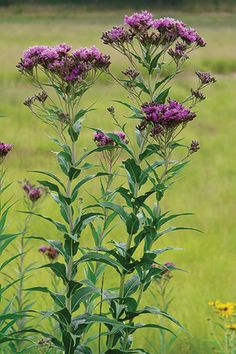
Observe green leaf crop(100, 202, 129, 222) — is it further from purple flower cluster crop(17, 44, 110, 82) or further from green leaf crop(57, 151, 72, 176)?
purple flower cluster crop(17, 44, 110, 82)

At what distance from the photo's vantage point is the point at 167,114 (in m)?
3.04

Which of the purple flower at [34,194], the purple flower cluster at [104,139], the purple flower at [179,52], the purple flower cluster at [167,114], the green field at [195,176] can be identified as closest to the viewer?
the purple flower cluster at [167,114]

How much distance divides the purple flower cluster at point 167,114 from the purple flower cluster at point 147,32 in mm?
280

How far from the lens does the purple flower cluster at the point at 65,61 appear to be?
10.1ft

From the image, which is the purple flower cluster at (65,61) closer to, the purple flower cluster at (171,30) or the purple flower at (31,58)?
the purple flower at (31,58)

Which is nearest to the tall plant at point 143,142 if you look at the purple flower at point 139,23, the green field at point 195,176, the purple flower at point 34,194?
the purple flower at point 139,23

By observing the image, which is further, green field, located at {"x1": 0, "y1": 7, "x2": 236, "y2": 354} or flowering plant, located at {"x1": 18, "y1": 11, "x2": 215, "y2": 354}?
green field, located at {"x1": 0, "y1": 7, "x2": 236, "y2": 354}

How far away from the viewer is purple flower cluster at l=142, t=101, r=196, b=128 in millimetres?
3043

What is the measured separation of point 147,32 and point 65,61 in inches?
13.7

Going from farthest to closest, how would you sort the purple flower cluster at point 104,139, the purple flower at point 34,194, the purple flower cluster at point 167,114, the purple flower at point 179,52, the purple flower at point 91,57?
the purple flower at point 34,194 < the purple flower cluster at point 104,139 < the purple flower at point 179,52 < the purple flower at point 91,57 < the purple flower cluster at point 167,114

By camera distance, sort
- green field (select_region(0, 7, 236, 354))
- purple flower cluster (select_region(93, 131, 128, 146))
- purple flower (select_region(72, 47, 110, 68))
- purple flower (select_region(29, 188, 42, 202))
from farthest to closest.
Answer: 1. green field (select_region(0, 7, 236, 354))
2. purple flower (select_region(29, 188, 42, 202))
3. purple flower cluster (select_region(93, 131, 128, 146))
4. purple flower (select_region(72, 47, 110, 68))

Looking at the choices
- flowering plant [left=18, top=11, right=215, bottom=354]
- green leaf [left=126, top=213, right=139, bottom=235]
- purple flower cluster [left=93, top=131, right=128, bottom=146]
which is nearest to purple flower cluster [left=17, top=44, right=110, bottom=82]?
flowering plant [left=18, top=11, right=215, bottom=354]

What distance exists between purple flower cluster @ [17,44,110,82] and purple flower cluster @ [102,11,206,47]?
0.35ft

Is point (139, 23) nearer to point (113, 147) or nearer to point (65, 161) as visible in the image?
point (113, 147)
